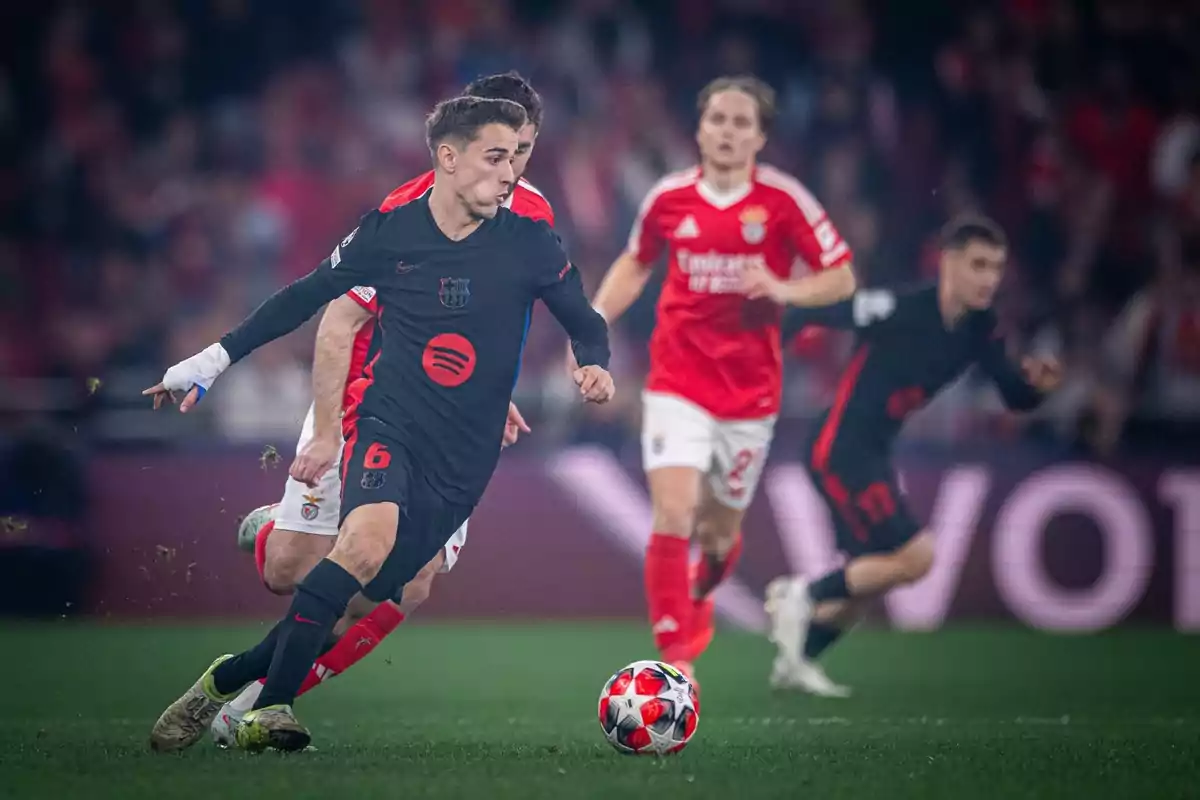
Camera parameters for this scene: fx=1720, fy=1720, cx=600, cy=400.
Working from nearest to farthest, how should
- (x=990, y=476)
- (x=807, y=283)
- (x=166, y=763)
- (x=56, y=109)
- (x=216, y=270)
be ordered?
(x=166, y=763) < (x=807, y=283) < (x=990, y=476) < (x=216, y=270) < (x=56, y=109)

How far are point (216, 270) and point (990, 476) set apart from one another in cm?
617

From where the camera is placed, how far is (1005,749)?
5.96 meters

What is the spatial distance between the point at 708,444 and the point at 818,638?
1.45 m

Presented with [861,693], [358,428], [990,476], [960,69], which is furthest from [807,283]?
[960,69]

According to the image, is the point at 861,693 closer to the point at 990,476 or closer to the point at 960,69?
the point at 990,476

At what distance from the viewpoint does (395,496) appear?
18.1 feet

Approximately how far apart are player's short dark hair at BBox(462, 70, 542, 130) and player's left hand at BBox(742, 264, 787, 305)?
51.9 inches

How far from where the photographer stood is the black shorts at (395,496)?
5.54 meters

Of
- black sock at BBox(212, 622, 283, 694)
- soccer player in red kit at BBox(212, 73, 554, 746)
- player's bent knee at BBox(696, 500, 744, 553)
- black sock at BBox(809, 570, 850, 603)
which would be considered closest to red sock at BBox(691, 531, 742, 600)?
player's bent knee at BBox(696, 500, 744, 553)

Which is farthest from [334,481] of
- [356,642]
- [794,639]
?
[794,639]

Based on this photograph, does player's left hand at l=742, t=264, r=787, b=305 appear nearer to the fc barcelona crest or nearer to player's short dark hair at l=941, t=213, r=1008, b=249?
player's short dark hair at l=941, t=213, r=1008, b=249

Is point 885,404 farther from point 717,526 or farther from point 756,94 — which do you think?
point 756,94

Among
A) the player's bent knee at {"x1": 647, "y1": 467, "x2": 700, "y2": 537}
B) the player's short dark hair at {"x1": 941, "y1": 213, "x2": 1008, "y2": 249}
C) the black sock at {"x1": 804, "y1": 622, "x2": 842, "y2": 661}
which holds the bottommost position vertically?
the black sock at {"x1": 804, "y1": 622, "x2": 842, "y2": 661}

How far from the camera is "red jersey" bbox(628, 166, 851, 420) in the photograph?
7.90 m
